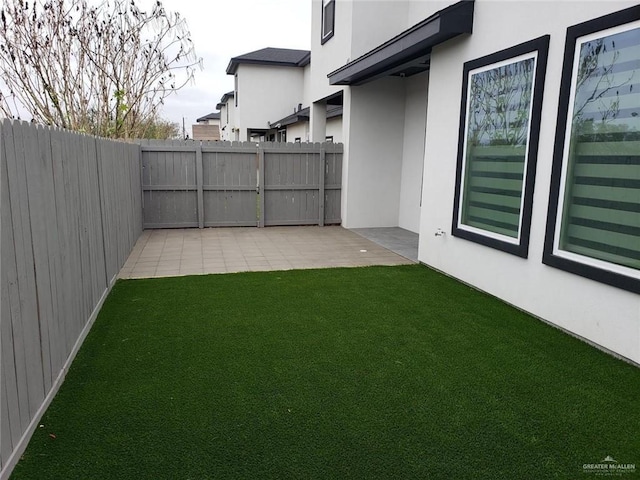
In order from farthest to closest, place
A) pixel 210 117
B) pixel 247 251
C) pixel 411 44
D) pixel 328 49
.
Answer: pixel 210 117 < pixel 328 49 < pixel 247 251 < pixel 411 44

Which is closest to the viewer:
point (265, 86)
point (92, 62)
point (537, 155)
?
point (537, 155)

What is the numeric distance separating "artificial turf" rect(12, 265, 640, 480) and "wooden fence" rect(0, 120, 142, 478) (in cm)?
20

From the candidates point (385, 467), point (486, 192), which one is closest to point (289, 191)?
point (486, 192)

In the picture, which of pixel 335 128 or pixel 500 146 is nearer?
pixel 500 146

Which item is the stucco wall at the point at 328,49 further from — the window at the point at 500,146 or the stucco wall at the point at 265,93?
the stucco wall at the point at 265,93

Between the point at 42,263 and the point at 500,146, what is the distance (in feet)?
15.4

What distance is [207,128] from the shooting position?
47.5 meters

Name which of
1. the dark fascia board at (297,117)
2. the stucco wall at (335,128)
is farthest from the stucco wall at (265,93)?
the stucco wall at (335,128)

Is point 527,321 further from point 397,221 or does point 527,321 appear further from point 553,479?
point 397,221

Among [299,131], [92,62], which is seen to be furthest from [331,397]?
[299,131]

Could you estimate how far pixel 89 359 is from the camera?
12.0 feet

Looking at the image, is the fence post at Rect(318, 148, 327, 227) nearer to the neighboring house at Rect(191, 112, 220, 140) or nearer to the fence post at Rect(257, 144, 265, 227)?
the fence post at Rect(257, 144, 265, 227)

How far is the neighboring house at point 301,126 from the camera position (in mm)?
13720

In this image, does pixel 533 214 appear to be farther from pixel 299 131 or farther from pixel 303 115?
pixel 299 131
